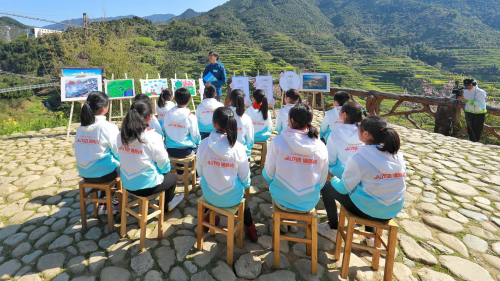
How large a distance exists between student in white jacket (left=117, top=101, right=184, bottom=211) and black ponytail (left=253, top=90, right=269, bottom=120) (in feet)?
5.86

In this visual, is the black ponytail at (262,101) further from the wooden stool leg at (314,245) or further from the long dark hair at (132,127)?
the wooden stool leg at (314,245)

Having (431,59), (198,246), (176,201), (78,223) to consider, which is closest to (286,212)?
(198,246)

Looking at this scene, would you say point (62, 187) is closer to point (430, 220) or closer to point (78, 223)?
point (78, 223)

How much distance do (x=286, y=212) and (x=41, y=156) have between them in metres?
4.89

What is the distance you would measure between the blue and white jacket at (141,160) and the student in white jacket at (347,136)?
5.91 ft

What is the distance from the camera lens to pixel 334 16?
74312 millimetres

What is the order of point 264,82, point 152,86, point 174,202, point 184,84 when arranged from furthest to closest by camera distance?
point 184,84
point 264,82
point 152,86
point 174,202

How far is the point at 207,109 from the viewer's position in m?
3.78

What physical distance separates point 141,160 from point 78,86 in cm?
466

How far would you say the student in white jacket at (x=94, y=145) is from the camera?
8.16 feet

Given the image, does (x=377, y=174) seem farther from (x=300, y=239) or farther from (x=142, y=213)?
(x=142, y=213)

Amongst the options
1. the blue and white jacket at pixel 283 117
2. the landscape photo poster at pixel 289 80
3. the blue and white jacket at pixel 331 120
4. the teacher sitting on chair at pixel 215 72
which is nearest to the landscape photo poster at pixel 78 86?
the teacher sitting on chair at pixel 215 72

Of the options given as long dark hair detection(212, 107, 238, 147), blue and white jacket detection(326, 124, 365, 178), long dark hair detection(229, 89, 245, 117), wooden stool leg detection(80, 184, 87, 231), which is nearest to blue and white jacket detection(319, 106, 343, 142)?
blue and white jacket detection(326, 124, 365, 178)

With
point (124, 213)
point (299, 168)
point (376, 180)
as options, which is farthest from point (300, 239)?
point (124, 213)
